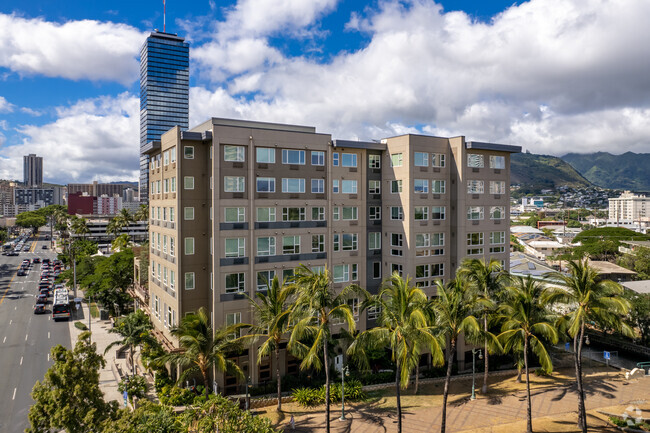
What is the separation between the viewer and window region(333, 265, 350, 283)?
144 ft

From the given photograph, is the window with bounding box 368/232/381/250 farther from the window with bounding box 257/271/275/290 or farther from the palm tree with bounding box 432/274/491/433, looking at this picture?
the palm tree with bounding box 432/274/491/433

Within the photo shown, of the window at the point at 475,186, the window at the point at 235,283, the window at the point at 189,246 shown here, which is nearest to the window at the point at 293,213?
the window at the point at 235,283

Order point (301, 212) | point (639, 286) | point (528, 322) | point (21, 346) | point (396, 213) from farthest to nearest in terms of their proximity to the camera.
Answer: point (639, 286)
point (21, 346)
point (396, 213)
point (301, 212)
point (528, 322)

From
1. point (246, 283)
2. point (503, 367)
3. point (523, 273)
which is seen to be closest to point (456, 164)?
point (503, 367)

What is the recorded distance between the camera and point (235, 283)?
38.4 meters

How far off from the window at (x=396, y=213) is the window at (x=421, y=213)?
1.38m

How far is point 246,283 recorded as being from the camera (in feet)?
127

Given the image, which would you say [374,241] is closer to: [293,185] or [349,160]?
[349,160]

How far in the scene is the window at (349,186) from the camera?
44.4 m

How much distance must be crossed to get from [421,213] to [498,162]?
1229 cm

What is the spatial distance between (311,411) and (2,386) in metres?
29.7

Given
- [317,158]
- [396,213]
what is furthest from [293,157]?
[396,213]

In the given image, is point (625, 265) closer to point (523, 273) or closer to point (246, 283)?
point (523, 273)

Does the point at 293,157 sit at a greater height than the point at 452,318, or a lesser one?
greater
